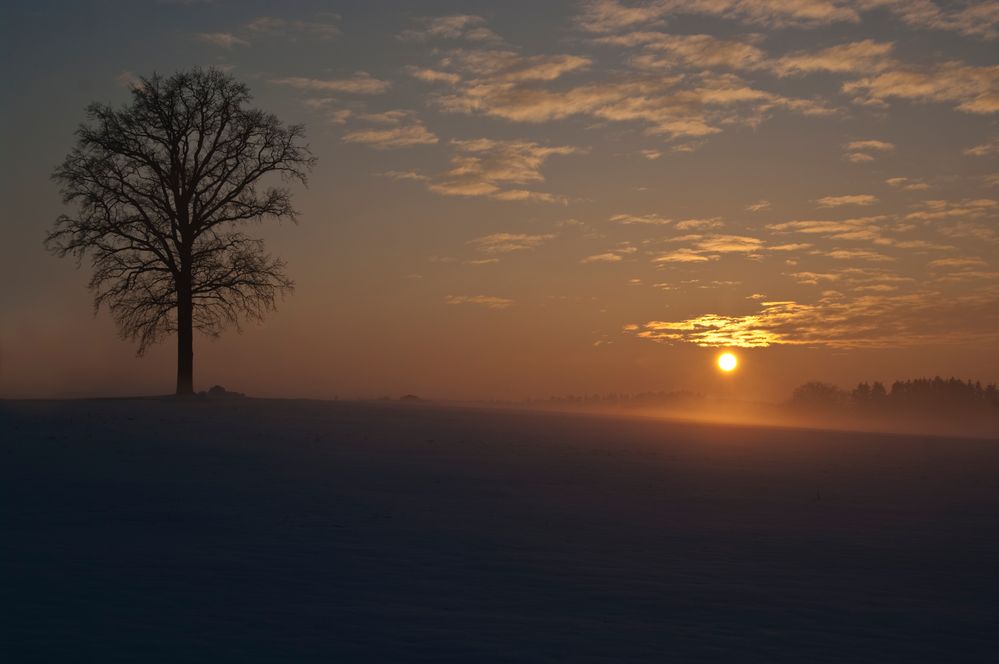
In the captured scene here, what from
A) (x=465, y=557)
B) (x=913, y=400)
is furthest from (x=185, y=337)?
(x=913, y=400)

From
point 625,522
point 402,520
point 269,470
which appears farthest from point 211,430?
point 625,522

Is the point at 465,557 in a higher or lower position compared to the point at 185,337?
lower

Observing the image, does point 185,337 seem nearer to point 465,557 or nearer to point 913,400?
point 465,557

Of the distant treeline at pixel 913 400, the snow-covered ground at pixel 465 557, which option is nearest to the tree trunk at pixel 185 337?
the snow-covered ground at pixel 465 557

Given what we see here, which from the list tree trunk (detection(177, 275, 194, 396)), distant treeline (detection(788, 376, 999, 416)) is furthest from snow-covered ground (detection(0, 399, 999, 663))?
distant treeline (detection(788, 376, 999, 416))

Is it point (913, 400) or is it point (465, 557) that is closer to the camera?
point (465, 557)

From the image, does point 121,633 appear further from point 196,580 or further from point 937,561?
point 937,561

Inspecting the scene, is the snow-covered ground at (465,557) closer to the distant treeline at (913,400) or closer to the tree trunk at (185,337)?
the tree trunk at (185,337)

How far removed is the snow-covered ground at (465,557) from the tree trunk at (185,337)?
40.9 ft

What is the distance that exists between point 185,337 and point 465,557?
28302 millimetres

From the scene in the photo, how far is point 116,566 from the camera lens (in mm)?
10906

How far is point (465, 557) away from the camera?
12438mm

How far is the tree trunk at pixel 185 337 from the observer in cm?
3725

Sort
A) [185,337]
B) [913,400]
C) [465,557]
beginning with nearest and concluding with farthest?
[465,557]
[185,337]
[913,400]
